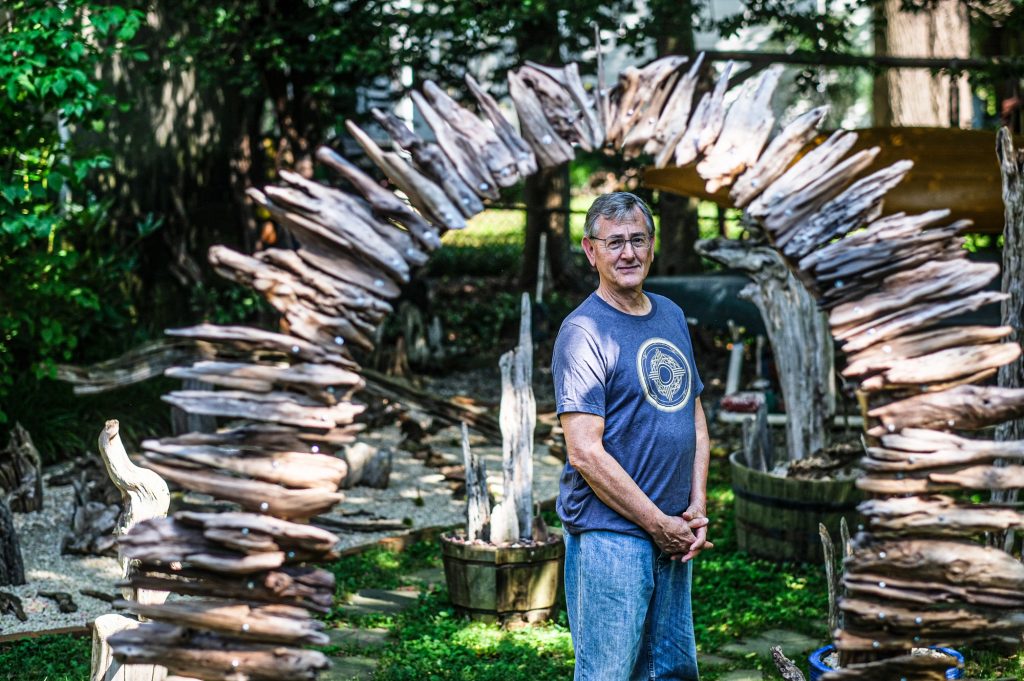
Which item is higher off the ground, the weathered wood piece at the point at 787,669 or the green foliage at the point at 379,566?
the green foliage at the point at 379,566

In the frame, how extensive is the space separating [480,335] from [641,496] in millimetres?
10314

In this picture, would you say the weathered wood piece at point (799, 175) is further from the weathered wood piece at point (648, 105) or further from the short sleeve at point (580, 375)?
the short sleeve at point (580, 375)

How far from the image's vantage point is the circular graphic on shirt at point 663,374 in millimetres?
3195

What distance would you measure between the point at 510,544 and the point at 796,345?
2450mm

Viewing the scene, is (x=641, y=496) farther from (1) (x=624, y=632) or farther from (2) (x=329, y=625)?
(2) (x=329, y=625)

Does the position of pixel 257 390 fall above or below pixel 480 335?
below

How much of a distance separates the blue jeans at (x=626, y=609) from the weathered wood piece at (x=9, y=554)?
11.7ft

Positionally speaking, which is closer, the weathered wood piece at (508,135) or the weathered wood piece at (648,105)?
the weathered wood piece at (508,135)

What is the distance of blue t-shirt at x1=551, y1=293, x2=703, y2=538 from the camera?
3.15 meters

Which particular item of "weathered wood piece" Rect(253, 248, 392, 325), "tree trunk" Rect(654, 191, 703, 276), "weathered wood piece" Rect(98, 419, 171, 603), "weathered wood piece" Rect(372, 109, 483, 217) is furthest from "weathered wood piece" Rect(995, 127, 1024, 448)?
"tree trunk" Rect(654, 191, 703, 276)

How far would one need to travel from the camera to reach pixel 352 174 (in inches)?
123

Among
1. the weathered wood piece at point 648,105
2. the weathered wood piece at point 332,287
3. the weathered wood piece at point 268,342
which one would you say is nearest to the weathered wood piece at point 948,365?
the weathered wood piece at point 648,105

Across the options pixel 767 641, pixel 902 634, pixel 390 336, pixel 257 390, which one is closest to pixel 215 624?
pixel 257 390

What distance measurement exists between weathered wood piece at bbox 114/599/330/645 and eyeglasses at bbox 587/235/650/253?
1392mm
